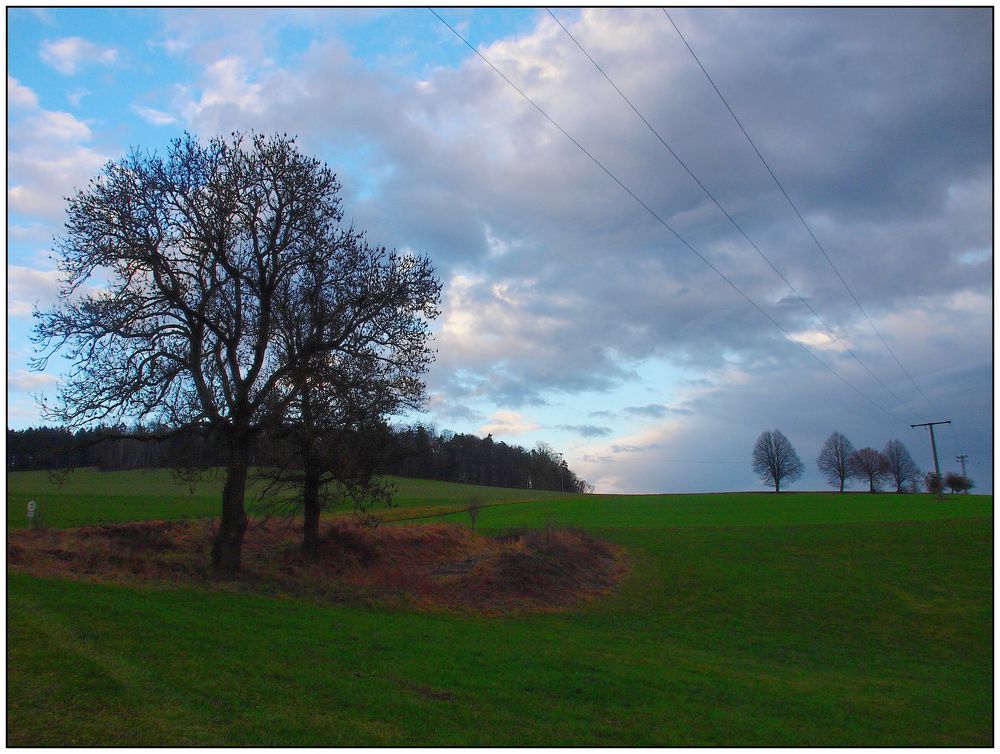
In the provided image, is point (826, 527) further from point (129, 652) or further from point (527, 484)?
point (527, 484)

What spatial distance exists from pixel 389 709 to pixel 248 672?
2698 mm

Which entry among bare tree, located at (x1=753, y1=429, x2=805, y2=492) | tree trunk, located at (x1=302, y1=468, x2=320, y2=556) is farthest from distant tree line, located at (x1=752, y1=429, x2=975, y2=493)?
tree trunk, located at (x1=302, y1=468, x2=320, y2=556)

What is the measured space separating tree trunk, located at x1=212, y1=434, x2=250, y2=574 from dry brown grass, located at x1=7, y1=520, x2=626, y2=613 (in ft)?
1.71

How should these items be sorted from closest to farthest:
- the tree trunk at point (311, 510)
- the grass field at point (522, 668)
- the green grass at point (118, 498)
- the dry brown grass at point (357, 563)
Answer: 1. the grass field at point (522, 668)
2. the dry brown grass at point (357, 563)
3. the tree trunk at point (311, 510)
4. the green grass at point (118, 498)

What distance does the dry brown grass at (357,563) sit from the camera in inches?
801

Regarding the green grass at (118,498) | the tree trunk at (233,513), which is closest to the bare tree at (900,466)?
the green grass at (118,498)

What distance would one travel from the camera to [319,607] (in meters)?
18.7

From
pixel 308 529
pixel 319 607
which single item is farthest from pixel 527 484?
pixel 319 607

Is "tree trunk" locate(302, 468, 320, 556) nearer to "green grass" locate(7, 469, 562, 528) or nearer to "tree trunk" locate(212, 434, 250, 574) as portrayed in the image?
"green grass" locate(7, 469, 562, 528)

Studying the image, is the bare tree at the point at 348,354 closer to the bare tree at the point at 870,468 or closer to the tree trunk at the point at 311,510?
the tree trunk at the point at 311,510

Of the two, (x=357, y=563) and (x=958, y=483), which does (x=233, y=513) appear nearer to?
(x=357, y=563)

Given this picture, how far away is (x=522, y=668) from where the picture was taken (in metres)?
13.4

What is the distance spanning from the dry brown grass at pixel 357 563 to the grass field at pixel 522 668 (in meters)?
1.87

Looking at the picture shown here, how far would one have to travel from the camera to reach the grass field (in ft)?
28.2
